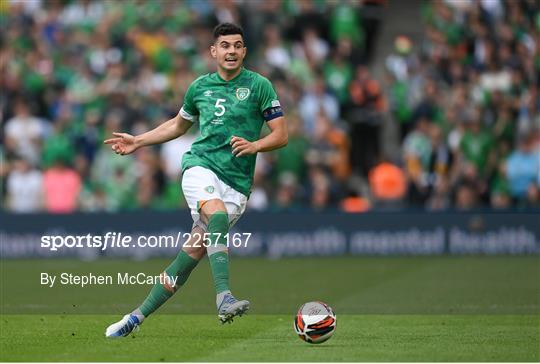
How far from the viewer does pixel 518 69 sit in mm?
22703

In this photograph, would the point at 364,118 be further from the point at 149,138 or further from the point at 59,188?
the point at 149,138

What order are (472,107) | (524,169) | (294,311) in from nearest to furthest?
(294,311) → (524,169) → (472,107)

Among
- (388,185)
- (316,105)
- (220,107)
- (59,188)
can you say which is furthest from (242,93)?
(59,188)

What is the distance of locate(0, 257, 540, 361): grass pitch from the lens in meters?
9.81

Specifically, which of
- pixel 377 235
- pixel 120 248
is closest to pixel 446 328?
pixel 377 235

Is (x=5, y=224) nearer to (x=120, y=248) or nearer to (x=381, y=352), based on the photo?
(x=120, y=248)

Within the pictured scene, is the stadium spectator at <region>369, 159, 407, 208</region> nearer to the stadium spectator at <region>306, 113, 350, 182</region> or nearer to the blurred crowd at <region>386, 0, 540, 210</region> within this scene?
the blurred crowd at <region>386, 0, 540, 210</region>

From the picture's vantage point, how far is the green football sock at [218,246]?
1030cm

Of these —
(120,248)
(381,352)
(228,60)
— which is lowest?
(381,352)

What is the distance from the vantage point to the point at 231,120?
419 inches

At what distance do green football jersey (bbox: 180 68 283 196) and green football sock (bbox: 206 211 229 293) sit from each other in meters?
0.43

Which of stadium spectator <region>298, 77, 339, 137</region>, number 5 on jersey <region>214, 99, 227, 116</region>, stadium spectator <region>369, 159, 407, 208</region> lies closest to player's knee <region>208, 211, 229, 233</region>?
number 5 on jersey <region>214, 99, 227, 116</region>

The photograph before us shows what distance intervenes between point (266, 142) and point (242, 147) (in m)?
0.25

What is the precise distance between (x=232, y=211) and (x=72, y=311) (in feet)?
11.5
